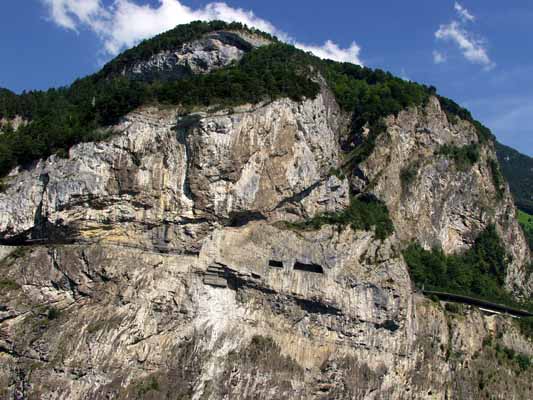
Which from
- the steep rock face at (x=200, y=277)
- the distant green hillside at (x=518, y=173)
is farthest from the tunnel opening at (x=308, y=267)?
the distant green hillside at (x=518, y=173)

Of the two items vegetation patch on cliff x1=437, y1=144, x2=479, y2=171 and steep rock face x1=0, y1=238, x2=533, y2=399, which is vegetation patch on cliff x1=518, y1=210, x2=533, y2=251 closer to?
vegetation patch on cliff x1=437, y1=144, x2=479, y2=171

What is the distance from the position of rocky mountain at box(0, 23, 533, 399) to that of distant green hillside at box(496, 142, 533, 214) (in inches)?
2871

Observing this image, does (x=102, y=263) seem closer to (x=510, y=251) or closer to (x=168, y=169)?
(x=168, y=169)

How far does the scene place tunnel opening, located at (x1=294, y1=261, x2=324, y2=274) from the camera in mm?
51594

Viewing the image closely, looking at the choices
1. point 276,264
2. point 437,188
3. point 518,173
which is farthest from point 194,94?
point 518,173

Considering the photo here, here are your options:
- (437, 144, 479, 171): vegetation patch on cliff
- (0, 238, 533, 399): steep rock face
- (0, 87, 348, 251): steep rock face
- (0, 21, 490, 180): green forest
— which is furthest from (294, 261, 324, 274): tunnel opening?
(437, 144, 479, 171): vegetation patch on cliff

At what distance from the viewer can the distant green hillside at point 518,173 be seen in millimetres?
129125

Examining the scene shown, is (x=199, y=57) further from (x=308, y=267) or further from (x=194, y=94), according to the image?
(x=308, y=267)

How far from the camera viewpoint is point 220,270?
161 ft

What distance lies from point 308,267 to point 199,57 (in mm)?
27969

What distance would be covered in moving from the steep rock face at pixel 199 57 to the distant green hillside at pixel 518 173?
252ft

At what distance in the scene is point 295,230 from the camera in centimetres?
5262

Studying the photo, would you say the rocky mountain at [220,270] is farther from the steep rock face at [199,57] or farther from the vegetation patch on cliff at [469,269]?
the steep rock face at [199,57]

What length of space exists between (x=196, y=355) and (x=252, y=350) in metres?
4.12
